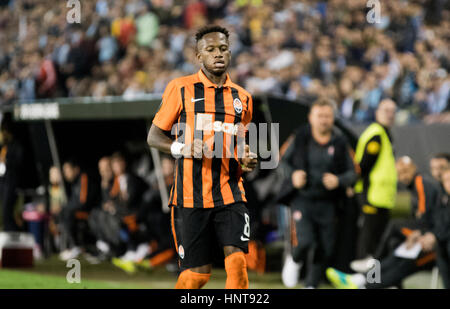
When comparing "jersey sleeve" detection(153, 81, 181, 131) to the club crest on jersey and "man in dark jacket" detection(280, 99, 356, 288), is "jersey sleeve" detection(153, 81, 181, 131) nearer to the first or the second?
the club crest on jersey

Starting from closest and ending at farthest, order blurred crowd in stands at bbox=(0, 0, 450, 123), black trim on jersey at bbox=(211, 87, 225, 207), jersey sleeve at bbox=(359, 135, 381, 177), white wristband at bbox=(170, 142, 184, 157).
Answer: white wristband at bbox=(170, 142, 184, 157), black trim on jersey at bbox=(211, 87, 225, 207), jersey sleeve at bbox=(359, 135, 381, 177), blurred crowd in stands at bbox=(0, 0, 450, 123)

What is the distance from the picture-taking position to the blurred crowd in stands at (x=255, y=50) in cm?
1254

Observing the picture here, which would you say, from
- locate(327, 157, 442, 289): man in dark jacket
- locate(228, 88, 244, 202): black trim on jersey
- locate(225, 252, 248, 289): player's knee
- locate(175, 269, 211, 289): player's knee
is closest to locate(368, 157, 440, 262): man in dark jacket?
locate(327, 157, 442, 289): man in dark jacket

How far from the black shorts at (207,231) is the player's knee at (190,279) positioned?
42 mm

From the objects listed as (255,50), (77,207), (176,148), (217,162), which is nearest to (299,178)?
(217,162)

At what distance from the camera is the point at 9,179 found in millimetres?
10383

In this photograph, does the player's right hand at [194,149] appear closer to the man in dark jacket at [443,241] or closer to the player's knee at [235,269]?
the player's knee at [235,269]

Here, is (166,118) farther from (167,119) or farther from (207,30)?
(207,30)

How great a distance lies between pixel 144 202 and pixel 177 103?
625cm

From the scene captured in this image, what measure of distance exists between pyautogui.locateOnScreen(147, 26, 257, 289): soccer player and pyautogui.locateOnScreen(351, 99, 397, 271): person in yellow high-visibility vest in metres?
3.60

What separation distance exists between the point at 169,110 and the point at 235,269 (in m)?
1.06

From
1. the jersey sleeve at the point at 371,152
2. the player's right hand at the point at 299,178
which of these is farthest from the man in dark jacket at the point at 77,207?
the jersey sleeve at the point at 371,152

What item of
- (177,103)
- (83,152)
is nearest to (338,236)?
(177,103)

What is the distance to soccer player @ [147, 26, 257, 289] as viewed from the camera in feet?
14.9
